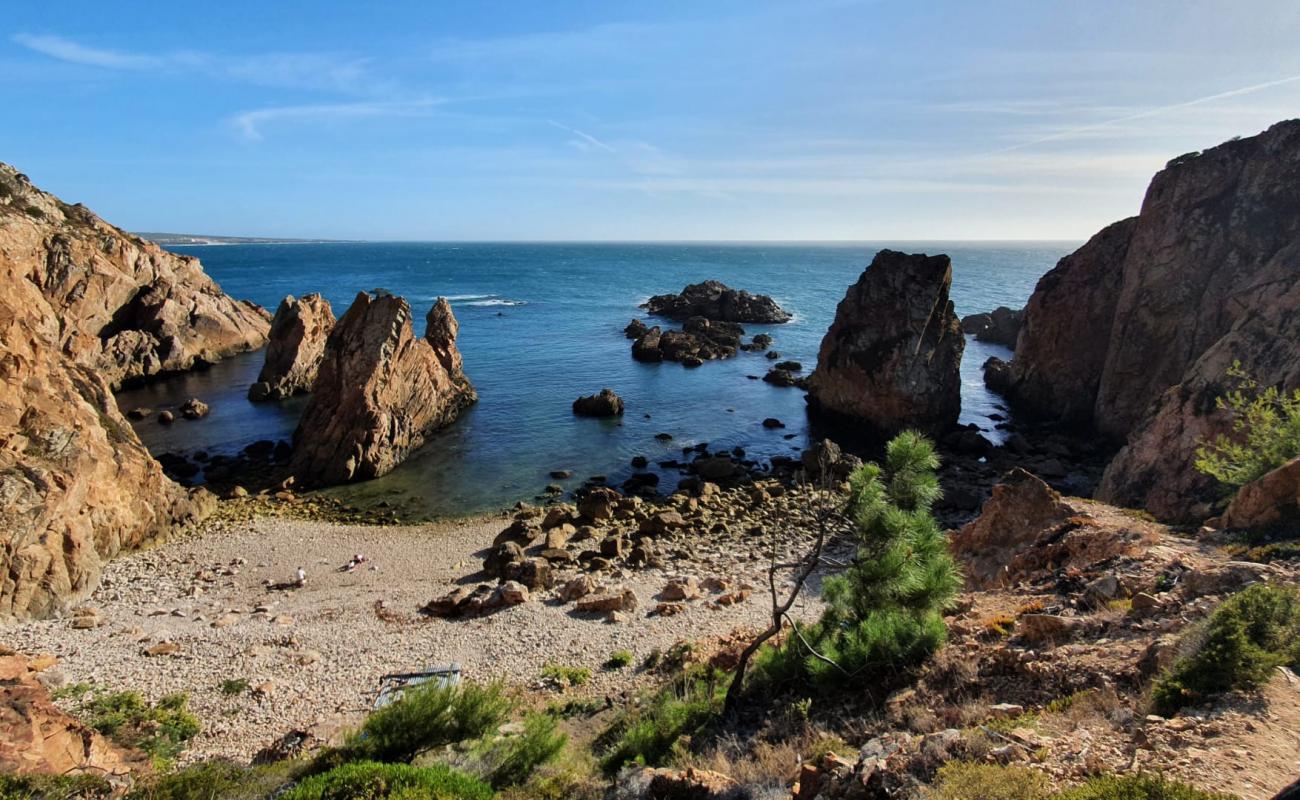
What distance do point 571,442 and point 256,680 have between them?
87.6 feet

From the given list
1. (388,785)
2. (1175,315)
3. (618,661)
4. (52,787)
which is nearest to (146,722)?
(52,787)

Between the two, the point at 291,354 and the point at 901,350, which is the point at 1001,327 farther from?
the point at 291,354

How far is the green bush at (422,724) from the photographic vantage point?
12.8 m

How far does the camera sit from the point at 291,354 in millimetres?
53375

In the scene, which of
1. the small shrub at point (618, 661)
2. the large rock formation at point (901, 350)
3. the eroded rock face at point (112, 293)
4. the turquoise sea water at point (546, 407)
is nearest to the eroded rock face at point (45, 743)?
the small shrub at point (618, 661)

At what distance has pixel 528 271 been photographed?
187 meters

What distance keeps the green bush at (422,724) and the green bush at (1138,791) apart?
35.2 feet

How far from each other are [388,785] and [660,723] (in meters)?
5.11

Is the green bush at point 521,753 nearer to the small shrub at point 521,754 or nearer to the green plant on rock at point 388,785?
the small shrub at point 521,754

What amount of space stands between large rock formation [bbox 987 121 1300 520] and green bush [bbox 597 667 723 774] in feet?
57.3

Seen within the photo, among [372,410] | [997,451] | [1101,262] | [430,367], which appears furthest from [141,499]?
[1101,262]

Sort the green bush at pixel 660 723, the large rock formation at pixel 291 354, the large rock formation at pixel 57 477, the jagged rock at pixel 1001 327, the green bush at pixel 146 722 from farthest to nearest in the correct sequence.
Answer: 1. the jagged rock at pixel 1001 327
2. the large rock formation at pixel 291 354
3. the large rock formation at pixel 57 477
4. the green bush at pixel 146 722
5. the green bush at pixel 660 723

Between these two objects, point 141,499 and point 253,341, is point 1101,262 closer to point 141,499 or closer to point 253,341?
point 141,499

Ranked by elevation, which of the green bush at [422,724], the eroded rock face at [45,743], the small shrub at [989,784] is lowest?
the green bush at [422,724]
